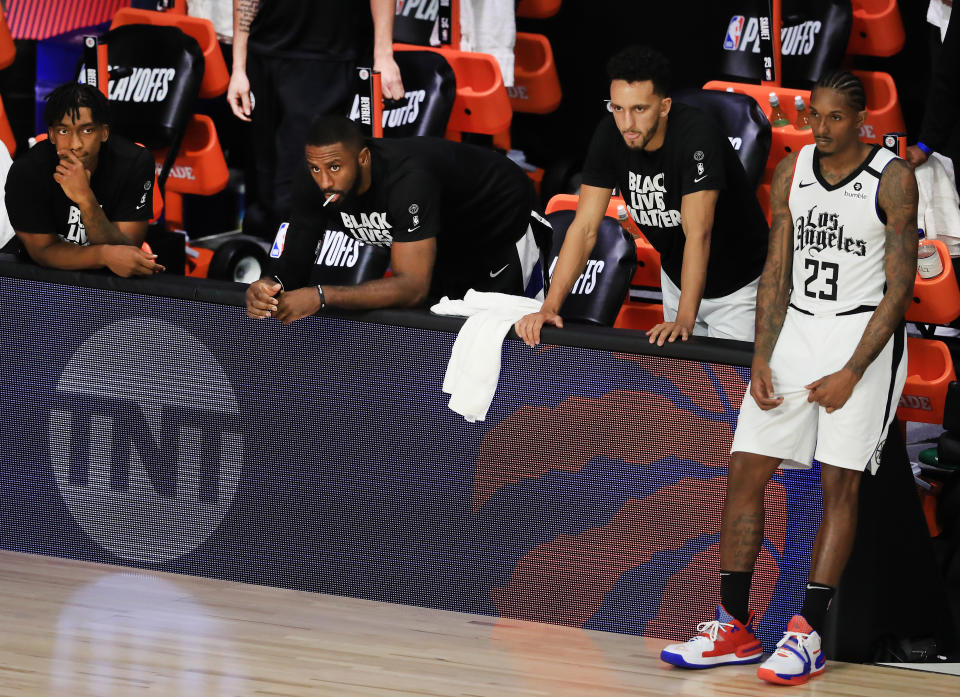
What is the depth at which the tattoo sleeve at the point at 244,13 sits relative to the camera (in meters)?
7.00

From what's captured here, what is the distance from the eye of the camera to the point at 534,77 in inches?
318

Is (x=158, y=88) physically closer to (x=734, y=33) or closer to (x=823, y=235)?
(x=734, y=33)

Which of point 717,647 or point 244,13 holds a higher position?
point 244,13

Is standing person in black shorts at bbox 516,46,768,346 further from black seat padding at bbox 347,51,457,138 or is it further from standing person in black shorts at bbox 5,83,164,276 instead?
black seat padding at bbox 347,51,457,138

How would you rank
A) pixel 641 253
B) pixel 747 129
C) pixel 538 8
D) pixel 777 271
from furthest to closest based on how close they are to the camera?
pixel 538 8 < pixel 641 253 < pixel 747 129 < pixel 777 271

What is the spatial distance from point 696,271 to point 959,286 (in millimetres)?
2050

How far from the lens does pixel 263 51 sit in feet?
23.2

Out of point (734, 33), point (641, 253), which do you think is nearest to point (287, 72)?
point (641, 253)

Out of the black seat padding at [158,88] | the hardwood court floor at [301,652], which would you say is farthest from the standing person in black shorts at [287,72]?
the hardwood court floor at [301,652]

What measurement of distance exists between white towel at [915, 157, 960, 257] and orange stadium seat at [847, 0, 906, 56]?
4.49 ft

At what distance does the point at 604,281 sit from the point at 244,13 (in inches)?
94.2

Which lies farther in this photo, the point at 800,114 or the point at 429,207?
the point at 800,114

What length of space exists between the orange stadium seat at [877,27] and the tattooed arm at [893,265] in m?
3.45

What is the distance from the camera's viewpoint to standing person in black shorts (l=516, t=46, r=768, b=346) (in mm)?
4559
